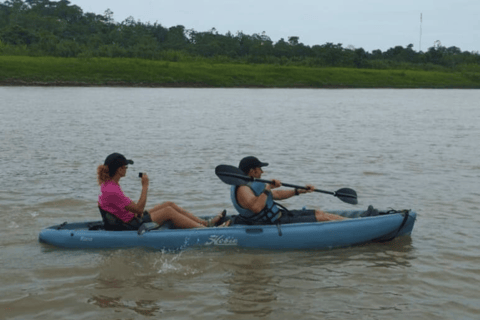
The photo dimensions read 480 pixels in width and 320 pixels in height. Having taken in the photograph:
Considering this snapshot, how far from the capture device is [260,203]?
810 cm

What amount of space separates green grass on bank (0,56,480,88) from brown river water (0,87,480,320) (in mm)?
27409

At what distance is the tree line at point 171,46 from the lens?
6131 centimetres

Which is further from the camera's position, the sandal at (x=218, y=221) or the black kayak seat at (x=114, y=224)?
the sandal at (x=218, y=221)

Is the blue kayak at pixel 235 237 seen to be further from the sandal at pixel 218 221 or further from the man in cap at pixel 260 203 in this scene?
the sandal at pixel 218 221

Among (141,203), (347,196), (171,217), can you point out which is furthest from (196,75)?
(141,203)

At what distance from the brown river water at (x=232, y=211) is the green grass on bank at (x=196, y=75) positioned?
2741 cm

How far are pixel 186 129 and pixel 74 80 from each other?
102 ft

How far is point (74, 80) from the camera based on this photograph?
51625 mm

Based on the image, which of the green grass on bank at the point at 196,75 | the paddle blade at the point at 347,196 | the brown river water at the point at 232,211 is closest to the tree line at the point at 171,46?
the green grass on bank at the point at 196,75

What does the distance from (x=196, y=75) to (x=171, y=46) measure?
22836 mm

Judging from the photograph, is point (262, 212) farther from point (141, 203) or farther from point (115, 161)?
point (115, 161)

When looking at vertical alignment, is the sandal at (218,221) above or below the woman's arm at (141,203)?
below

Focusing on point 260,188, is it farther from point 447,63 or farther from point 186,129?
point 447,63

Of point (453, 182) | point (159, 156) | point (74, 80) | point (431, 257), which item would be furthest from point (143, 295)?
point (74, 80)
